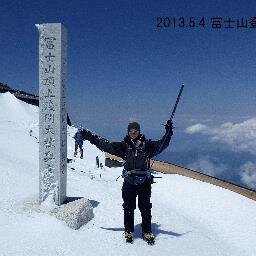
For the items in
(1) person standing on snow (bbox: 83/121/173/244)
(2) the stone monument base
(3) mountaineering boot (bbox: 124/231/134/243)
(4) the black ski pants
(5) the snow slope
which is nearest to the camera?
(5) the snow slope

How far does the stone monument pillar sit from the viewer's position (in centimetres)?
803

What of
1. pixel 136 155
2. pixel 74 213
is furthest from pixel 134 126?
pixel 74 213

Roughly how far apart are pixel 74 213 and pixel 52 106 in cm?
238

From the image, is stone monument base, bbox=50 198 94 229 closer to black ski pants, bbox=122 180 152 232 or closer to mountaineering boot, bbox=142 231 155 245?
black ski pants, bbox=122 180 152 232

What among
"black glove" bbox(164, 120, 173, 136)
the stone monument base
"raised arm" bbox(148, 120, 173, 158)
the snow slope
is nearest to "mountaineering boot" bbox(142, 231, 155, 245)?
the snow slope

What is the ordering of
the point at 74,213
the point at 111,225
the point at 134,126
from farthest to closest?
the point at 111,225
the point at 74,213
the point at 134,126

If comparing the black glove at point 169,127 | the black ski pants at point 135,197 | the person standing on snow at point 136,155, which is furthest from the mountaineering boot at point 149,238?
the black glove at point 169,127

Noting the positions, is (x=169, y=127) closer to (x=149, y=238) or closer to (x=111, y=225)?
(x=149, y=238)

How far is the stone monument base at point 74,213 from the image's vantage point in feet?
24.7

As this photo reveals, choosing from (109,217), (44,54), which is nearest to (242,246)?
(109,217)

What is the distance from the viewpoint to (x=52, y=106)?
807 cm

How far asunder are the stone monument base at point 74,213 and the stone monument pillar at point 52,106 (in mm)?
354

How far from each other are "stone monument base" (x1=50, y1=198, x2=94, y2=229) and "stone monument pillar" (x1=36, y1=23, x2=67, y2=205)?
1.16 feet

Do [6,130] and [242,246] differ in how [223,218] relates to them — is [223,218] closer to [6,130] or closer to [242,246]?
[242,246]
